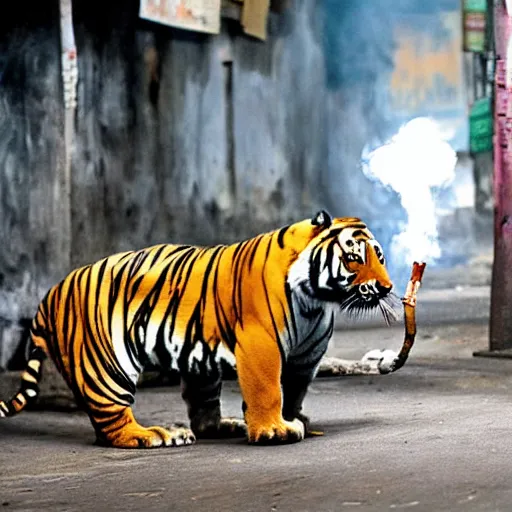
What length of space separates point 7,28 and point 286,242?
8.17ft

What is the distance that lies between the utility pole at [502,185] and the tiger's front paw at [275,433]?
4.26 m

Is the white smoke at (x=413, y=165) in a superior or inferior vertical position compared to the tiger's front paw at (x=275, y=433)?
superior

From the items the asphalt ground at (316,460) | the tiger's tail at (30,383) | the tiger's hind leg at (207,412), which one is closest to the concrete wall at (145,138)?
the asphalt ground at (316,460)

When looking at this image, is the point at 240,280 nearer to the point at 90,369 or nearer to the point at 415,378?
the point at 90,369

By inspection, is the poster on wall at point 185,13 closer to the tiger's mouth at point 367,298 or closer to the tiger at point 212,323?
the tiger at point 212,323

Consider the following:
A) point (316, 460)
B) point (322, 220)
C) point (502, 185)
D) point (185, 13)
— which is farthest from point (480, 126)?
point (316, 460)

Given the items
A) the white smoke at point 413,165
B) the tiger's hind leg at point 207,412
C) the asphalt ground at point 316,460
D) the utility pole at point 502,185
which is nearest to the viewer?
the asphalt ground at point 316,460

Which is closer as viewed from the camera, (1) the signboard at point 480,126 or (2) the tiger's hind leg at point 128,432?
(2) the tiger's hind leg at point 128,432

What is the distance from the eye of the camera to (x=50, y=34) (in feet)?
25.9

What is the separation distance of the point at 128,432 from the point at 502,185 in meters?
4.83

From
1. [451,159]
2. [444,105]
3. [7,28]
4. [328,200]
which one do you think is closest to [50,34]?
[7,28]

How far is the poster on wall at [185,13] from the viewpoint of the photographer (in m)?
8.67

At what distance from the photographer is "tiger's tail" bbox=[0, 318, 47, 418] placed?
6.17 m

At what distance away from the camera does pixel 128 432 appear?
613cm
